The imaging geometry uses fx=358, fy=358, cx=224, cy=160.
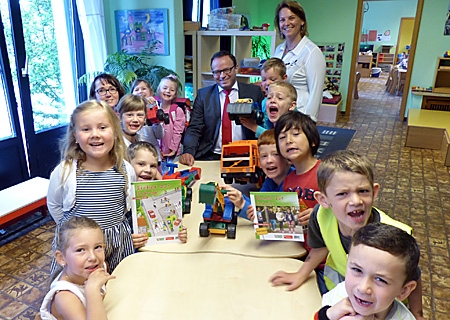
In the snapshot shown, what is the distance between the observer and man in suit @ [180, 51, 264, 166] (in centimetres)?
242

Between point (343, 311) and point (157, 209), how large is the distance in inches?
30.3

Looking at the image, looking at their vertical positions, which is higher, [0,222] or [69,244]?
[69,244]

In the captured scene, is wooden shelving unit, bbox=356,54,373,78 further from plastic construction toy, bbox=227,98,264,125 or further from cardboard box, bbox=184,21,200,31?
plastic construction toy, bbox=227,98,264,125

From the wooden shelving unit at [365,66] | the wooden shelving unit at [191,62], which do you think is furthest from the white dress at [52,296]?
the wooden shelving unit at [365,66]

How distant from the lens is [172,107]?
8.77ft

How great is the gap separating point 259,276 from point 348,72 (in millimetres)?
6234

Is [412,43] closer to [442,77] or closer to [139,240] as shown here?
[442,77]

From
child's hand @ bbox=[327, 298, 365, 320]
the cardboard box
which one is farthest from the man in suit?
the cardboard box

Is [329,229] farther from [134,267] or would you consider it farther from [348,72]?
[348,72]

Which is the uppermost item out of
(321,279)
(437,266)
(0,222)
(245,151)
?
(245,151)

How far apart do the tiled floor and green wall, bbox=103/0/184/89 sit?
2.27 m

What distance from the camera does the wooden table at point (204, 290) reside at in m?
1.08

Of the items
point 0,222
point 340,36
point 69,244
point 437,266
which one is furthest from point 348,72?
point 69,244

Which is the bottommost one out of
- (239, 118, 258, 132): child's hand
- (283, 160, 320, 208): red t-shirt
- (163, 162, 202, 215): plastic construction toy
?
(163, 162, 202, 215): plastic construction toy
